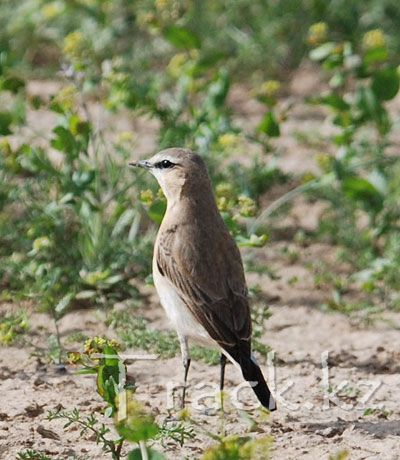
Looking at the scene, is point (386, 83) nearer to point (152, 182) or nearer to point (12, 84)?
point (152, 182)

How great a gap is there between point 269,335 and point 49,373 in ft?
4.87

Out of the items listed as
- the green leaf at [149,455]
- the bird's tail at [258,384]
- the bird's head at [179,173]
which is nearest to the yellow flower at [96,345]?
the green leaf at [149,455]

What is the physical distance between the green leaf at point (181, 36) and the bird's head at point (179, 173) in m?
1.89

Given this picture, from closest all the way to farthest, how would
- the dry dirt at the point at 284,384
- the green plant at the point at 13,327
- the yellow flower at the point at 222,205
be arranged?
the dry dirt at the point at 284,384, the green plant at the point at 13,327, the yellow flower at the point at 222,205

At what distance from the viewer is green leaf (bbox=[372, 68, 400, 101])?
819cm

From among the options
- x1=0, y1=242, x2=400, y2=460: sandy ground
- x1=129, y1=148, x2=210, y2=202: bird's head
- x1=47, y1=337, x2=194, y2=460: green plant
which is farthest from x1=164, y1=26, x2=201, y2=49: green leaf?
x1=47, y1=337, x2=194, y2=460: green plant

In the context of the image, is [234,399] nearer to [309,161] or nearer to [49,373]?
[49,373]

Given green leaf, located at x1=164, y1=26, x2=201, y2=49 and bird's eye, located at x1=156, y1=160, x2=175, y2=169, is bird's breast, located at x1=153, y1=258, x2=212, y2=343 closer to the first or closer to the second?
bird's eye, located at x1=156, y1=160, x2=175, y2=169

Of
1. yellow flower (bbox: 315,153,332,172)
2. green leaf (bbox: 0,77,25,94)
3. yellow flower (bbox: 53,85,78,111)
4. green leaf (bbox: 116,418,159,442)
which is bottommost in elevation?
yellow flower (bbox: 315,153,332,172)

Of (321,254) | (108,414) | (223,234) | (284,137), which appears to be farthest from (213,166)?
(108,414)

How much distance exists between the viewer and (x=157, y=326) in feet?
24.0

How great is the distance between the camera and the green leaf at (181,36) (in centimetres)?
841

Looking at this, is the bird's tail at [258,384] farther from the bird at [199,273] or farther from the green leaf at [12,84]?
the green leaf at [12,84]

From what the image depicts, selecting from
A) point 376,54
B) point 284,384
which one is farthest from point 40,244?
point 376,54
